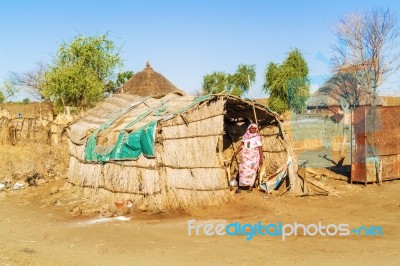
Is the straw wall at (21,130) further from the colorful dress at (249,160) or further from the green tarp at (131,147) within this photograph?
the colorful dress at (249,160)

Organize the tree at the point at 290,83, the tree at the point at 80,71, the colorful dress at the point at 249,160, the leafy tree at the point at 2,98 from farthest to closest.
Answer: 1. the leafy tree at the point at 2,98
2. the tree at the point at 290,83
3. the tree at the point at 80,71
4. the colorful dress at the point at 249,160

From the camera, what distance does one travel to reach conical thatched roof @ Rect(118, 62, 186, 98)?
21.8m

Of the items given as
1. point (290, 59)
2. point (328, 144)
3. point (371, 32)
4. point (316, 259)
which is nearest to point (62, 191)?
point (316, 259)

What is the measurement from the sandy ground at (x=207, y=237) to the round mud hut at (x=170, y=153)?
52 cm

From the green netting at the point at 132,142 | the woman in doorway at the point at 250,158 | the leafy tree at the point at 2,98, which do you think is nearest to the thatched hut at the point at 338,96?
the woman in doorway at the point at 250,158

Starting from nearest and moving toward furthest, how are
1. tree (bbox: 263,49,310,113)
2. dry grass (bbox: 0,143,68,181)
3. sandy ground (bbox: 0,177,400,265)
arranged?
sandy ground (bbox: 0,177,400,265), dry grass (bbox: 0,143,68,181), tree (bbox: 263,49,310,113)

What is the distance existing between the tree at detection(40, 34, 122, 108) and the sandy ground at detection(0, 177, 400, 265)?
8.74 m

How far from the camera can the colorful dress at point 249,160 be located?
995 centimetres

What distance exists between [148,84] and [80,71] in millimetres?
4194

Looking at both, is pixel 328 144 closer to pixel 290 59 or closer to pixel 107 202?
pixel 290 59

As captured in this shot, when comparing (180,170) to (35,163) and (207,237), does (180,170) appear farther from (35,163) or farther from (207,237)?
(35,163)

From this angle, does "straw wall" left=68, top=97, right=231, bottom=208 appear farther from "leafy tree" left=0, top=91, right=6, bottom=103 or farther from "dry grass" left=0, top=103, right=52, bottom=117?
"leafy tree" left=0, top=91, right=6, bottom=103

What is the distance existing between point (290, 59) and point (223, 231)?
2139 cm

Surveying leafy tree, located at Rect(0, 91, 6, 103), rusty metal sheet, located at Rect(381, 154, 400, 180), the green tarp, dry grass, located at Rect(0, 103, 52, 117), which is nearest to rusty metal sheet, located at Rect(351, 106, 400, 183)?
rusty metal sheet, located at Rect(381, 154, 400, 180)
